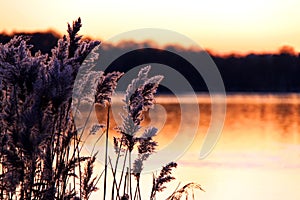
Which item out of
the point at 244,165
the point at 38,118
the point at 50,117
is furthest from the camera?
the point at 244,165

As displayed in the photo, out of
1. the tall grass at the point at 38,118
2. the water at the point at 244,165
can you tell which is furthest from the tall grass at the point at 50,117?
the water at the point at 244,165

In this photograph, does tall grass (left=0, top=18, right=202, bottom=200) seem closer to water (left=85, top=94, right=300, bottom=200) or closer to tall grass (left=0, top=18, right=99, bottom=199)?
tall grass (left=0, top=18, right=99, bottom=199)

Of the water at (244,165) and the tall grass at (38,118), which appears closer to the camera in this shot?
the tall grass at (38,118)

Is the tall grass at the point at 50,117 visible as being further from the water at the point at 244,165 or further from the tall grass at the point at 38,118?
the water at the point at 244,165

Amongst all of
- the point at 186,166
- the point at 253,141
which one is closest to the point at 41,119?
the point at 186,166

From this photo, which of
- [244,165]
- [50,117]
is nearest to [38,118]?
[50,117]

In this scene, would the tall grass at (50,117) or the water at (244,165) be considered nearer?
the tall grass at (50,117)

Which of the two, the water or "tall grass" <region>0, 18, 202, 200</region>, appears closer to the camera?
"tall grass" <region>0, 18, 202, 200</region>

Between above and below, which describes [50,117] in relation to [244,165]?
below

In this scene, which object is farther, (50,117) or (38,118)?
(50,117)

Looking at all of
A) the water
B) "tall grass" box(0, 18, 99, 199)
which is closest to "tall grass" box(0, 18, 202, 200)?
"tall grass" box(0, 18, 99, 199)

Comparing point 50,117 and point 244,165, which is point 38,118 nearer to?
point 50,117

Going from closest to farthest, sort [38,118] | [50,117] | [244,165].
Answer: [38,118] → [50,117] → [244,165]

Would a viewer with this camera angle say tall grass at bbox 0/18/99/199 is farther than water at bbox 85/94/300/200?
No
